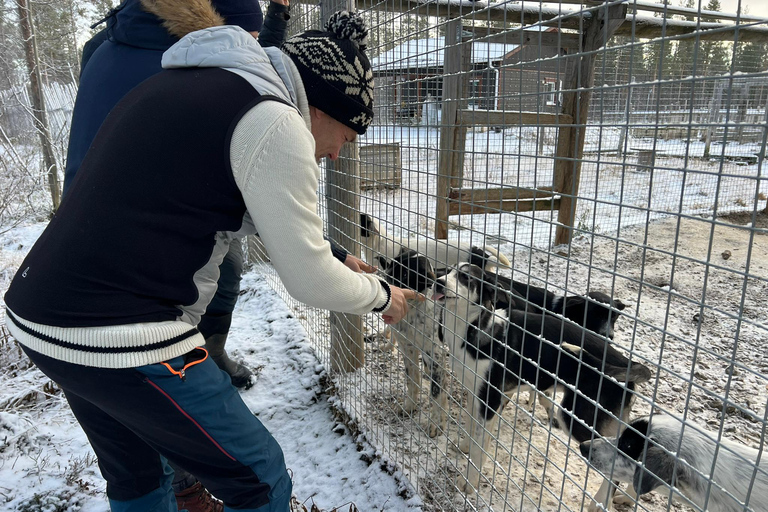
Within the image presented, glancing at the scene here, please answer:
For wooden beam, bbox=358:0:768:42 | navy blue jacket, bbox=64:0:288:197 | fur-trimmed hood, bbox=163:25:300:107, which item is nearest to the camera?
fur-trimmed hood, bbox=163:25:300:107

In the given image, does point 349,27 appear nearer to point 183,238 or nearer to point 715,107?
point 183,238

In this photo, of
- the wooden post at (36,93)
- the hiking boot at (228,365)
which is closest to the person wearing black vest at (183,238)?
the hiking boot at (228,365)

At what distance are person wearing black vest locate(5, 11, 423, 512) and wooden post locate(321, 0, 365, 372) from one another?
168cm

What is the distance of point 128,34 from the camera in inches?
74.3

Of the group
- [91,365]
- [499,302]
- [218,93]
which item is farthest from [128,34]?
[499,302]

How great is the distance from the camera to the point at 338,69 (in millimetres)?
1547

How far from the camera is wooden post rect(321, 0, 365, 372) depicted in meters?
3.29

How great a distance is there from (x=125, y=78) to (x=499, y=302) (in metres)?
2.14

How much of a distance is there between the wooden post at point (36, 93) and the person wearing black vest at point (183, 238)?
353 inches

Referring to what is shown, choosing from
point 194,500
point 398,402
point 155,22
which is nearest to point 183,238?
point 155,22

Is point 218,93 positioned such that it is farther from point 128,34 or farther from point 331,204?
point 331,204

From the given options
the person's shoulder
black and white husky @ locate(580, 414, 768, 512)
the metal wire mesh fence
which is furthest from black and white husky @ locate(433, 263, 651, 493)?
the person's shoulder

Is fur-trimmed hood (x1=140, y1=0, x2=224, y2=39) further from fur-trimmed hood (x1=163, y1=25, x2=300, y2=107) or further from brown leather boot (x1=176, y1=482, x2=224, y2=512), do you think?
brown leather boot (x1=176, y1=482, x2=224, y2=512)

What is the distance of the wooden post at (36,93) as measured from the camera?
8.42 metres
